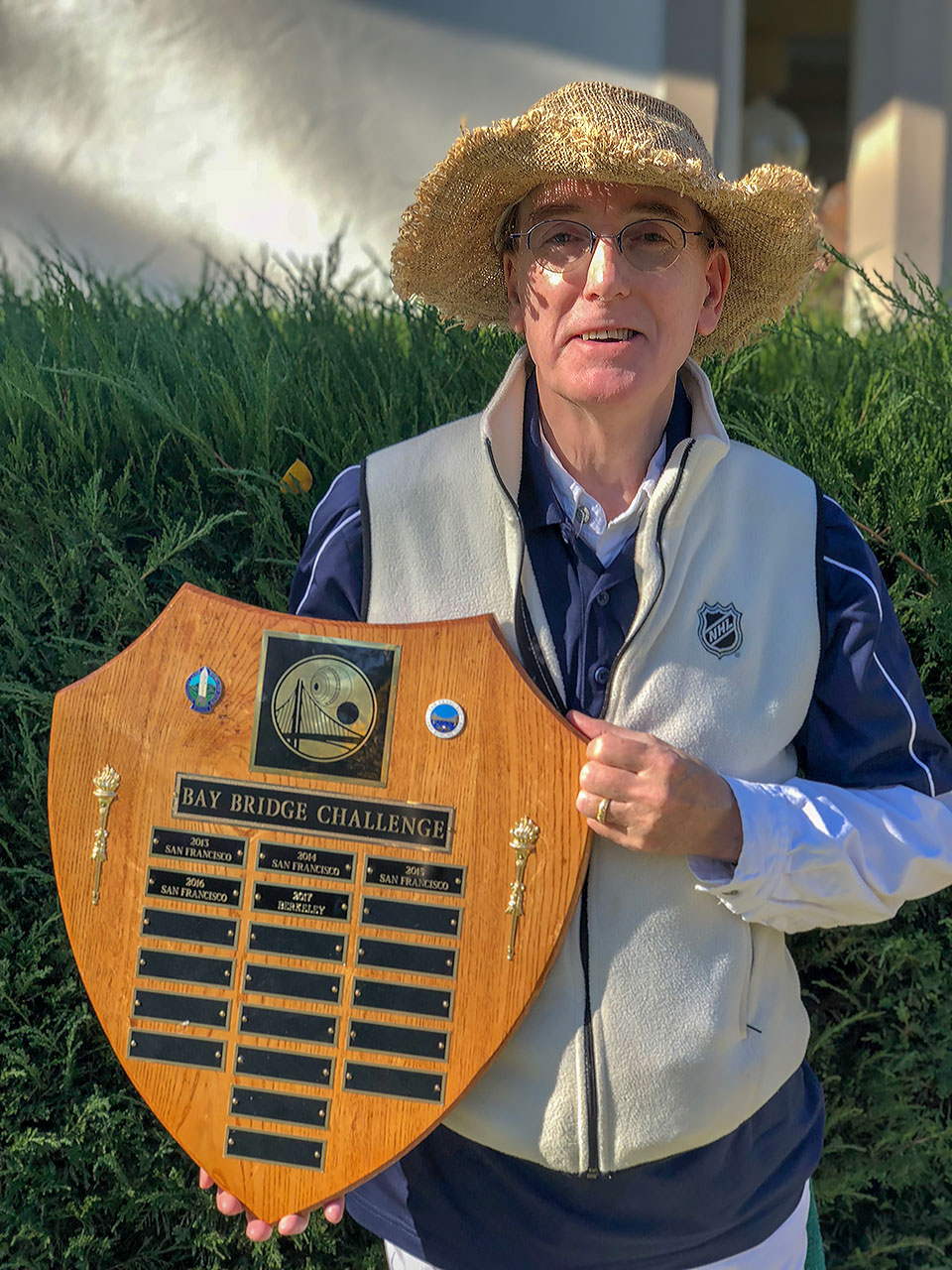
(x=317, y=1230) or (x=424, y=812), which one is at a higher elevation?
(x=424, y=812)

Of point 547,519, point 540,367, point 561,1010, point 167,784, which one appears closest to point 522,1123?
point 561,1010

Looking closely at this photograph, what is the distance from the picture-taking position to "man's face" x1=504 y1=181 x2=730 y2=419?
70.0 inches

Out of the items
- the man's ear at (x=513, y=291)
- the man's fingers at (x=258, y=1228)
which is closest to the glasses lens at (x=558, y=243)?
the man's ear at (x=513, y=291)

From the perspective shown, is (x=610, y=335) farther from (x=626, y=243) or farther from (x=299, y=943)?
(x=299, y=943)

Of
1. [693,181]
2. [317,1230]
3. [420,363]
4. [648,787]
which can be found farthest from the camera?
[420,363]

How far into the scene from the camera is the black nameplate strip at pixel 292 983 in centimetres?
170

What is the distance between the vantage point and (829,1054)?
2.51 meters

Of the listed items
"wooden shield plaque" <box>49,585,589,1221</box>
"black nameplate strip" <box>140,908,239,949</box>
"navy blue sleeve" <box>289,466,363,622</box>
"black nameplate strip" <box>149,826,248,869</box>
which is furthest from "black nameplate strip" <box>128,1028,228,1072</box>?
"navy blue sleeve" <box>289,466,363,622</box>

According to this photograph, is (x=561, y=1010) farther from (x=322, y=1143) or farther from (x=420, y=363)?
(x=420, y=363)

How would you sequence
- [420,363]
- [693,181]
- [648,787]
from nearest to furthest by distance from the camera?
[648,787]
[693,181]
[420,363]

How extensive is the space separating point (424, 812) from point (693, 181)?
908 mm

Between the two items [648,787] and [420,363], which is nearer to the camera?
[648,787]

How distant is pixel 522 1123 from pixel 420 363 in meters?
1.67

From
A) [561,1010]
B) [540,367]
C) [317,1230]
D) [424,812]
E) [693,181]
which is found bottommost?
[317,1230]
